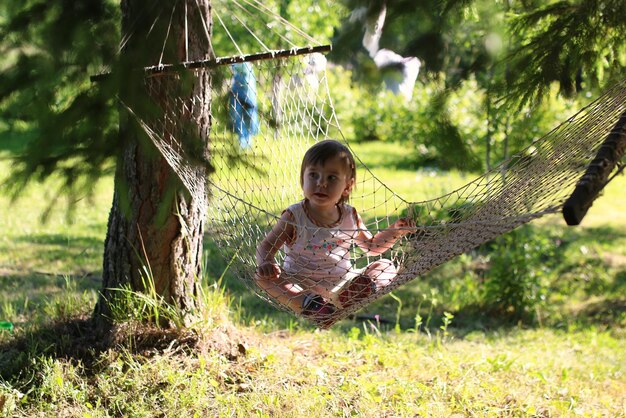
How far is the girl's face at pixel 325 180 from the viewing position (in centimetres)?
294

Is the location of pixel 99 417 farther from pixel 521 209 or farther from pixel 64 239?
pixel 64 239

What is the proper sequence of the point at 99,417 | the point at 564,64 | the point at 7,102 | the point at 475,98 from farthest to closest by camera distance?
the point at 475,98 → the point at 564,64 → the point at 99,417 → the point at 7,102

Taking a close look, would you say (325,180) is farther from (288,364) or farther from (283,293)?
(288,364)

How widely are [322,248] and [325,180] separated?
30 cm

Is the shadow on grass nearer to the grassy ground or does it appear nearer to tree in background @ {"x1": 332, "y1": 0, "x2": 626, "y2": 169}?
the grassy ground

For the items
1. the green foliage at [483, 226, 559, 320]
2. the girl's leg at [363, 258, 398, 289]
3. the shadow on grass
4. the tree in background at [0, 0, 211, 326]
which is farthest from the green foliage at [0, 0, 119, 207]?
the green foliage at [483, 226, 559, 320]

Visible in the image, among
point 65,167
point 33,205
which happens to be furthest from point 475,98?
point 65,167

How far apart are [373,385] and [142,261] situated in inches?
38.8

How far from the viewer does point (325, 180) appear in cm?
295

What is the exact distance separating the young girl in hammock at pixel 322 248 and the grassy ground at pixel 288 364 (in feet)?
1.39

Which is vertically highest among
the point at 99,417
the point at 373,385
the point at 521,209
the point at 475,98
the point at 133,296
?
the point at 475,98

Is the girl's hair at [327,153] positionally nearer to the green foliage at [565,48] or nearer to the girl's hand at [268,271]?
the girl's hand at [268,271]

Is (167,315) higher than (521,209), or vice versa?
(521,209)

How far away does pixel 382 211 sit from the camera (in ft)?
21.8
